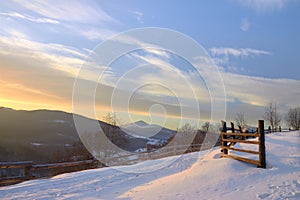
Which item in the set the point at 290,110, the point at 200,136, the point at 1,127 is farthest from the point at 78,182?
the point at 1,127

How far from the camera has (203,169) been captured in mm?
9625

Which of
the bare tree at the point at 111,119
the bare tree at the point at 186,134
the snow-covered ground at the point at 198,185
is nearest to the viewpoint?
the snow-covered ground at the point at 198,185

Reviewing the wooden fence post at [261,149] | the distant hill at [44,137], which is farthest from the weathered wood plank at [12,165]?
the distant hill at [44,137]

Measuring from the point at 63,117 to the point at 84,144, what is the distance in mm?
105362

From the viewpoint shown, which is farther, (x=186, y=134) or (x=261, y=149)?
(x=186, y=134)

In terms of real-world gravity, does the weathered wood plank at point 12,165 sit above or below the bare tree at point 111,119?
below

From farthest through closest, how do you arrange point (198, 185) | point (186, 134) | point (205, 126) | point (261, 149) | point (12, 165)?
point (205, 126), point (186, 134), point (12, 165), point (261, 149), point (198, 185)

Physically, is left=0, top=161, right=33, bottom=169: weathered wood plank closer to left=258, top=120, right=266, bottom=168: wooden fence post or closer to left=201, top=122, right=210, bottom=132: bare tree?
left=258, top=120, right=266, bottom=168: wooden fence post

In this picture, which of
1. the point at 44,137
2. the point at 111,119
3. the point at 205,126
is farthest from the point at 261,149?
the point at 44,137

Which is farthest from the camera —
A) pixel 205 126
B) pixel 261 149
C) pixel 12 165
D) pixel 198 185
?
pixel 205 126

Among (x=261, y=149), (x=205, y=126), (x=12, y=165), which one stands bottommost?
(x=12, y=165)

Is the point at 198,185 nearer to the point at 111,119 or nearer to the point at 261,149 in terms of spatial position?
the point at 261,149

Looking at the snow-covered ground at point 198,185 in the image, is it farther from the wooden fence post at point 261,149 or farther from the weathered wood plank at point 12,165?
the weathered wood plank at point 12,165

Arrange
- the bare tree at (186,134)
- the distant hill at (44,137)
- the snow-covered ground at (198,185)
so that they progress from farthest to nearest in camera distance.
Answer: the distant hill at (44,137), the bare tree at (186,134), the snow-covered ground at (198,185)
